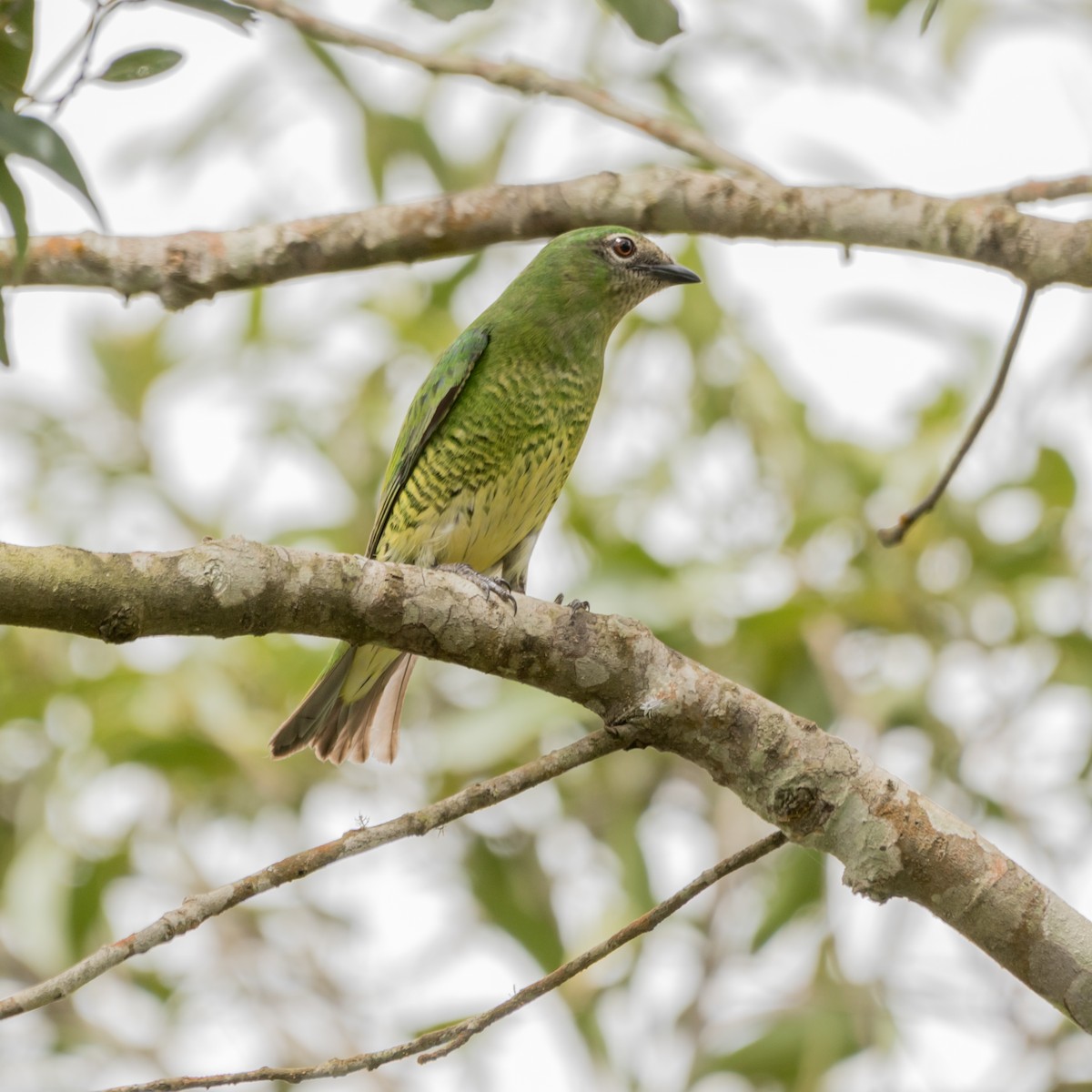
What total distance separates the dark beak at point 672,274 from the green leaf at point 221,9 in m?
2.15

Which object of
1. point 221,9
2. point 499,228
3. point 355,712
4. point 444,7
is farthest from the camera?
point 355,712

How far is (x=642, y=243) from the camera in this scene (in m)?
4.71

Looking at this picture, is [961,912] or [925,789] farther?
[925,789]

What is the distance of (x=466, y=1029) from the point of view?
2.45 metres

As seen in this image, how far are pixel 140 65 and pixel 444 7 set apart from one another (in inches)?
24.3

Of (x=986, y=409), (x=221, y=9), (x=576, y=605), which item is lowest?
(x=576, y=605)

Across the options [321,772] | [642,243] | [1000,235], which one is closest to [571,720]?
[321,772]

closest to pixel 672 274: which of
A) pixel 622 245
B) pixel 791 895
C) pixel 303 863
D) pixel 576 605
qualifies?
pixel 622 245

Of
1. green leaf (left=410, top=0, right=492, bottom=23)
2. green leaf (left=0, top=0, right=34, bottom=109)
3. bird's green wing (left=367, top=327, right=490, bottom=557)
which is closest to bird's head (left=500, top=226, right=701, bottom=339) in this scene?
bird's green wing (left=367, top=327, right=490, bottom=557)

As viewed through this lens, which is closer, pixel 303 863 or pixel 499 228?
pixel 303 863

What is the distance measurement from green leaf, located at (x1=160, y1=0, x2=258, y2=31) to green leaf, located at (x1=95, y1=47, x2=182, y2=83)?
0.09 meters

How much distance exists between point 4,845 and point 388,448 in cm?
234

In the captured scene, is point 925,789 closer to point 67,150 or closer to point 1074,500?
point 1074,500

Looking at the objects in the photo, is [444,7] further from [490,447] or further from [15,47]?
[490,447]
